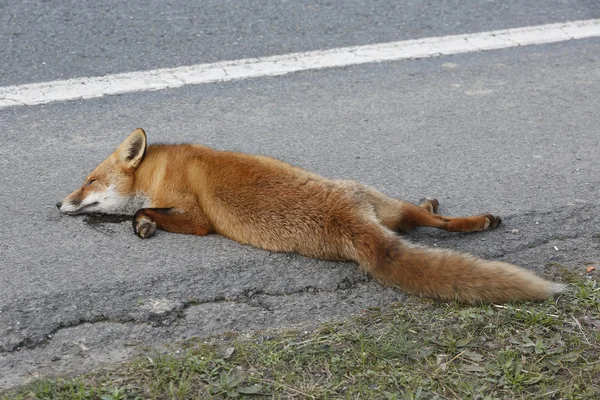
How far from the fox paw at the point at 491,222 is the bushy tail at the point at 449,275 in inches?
25.7

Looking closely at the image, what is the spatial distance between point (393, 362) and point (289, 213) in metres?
1.07

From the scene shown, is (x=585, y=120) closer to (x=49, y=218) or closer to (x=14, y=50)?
(x=49, y=218)

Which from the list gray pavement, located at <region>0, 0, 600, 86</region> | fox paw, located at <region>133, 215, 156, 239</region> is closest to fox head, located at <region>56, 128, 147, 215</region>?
fox paw, located at <region>133, 215, 156, 239</region>

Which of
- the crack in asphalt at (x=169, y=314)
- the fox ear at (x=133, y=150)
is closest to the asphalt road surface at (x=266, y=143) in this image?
the crack in asphalt at (x=169, y=314)

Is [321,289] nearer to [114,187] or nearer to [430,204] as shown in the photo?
[430,204]

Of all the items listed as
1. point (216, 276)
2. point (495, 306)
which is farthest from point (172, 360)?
point (495, 306)

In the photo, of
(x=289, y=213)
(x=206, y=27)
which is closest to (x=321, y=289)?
(x=289, y=213)

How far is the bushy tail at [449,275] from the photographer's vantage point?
354 cm

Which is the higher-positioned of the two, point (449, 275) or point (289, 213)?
point (289, 213)

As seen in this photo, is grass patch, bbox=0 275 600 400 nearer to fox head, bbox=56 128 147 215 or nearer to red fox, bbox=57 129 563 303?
red fox, bbox=57 129 563 303

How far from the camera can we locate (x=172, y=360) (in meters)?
3.14

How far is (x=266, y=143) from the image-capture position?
17.4ft

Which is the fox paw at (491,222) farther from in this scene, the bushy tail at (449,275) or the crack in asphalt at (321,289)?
the bushy tail at (449,275)

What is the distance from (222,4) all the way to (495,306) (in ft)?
15.8
